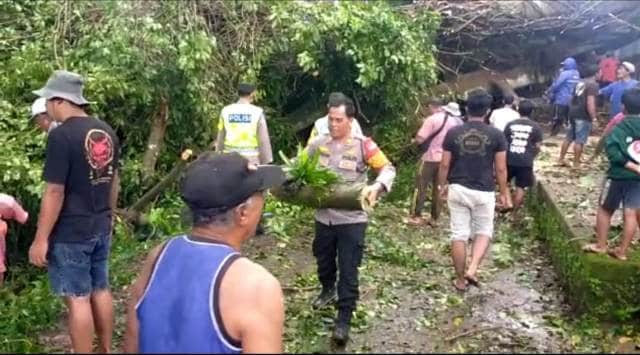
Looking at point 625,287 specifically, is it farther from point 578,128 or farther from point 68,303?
point 578,128

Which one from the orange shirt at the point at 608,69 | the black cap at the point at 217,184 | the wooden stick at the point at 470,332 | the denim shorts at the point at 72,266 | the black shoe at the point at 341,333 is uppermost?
the orange shirt at the point at 608,69

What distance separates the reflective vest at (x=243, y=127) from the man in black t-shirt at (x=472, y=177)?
213 cm

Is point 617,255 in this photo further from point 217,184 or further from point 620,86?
point 620,86

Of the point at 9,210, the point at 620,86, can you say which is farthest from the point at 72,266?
the point at 620,86

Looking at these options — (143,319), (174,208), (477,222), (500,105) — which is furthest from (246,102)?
(143,319)

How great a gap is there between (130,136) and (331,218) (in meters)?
4.73

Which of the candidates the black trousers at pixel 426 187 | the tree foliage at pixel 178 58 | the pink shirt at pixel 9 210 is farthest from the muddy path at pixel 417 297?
the tree foliage at pixel 178 58

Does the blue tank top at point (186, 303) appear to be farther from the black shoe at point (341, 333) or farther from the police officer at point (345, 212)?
the black shoe at point (341, 333)

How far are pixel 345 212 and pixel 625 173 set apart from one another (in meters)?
2.45

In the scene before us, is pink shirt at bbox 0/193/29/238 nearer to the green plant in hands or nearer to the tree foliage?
the tree foliage

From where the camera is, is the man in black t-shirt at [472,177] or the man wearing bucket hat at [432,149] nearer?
the man in black t-shirt at [472,177]

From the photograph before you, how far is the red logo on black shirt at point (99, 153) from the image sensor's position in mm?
4766

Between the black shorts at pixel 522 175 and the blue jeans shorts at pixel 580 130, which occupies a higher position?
the blue jeans shorts at pixel 580 130

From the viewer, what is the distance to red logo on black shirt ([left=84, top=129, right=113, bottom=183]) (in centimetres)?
477
